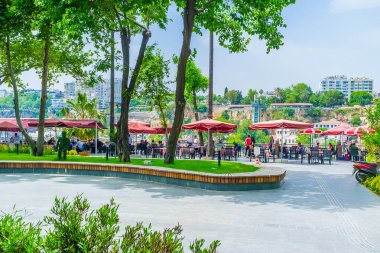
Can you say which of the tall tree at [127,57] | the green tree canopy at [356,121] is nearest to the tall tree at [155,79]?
the tall tree at [127,57]

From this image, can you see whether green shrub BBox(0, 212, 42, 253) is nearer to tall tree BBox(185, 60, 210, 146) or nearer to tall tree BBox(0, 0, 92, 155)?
tall tree BBox(0, 0, 92, 155)

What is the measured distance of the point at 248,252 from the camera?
215 inches

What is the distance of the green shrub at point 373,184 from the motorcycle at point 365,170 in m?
0.26

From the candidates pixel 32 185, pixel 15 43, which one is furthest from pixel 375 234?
pixel 15 43

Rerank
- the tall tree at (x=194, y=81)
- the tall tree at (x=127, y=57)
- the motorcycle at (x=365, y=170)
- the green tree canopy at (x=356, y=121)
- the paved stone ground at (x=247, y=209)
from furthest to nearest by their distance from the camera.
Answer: the green tree canopy at (x=356, y=121) < the tall tree at (x=194, y=81) < the tall tree at (x=127, y=57) < the motorcycle at (x=365, y=170) < the paved stone ground at (x=247, y=209)

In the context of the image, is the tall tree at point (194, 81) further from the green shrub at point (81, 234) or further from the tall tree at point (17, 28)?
the green shrub at point (81, 234)

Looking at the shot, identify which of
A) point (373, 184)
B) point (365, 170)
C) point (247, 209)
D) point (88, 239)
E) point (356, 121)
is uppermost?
point (356, 121)

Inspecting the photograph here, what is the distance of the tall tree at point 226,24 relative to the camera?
1378cm

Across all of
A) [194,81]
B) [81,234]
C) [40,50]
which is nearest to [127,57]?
[40,50]

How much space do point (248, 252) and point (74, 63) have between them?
1906 cm

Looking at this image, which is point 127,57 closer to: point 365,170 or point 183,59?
point 183,59

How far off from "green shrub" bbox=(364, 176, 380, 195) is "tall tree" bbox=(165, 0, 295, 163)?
5.56 metres

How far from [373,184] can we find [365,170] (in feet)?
4.36

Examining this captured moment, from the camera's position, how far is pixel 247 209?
8422 millimetres
